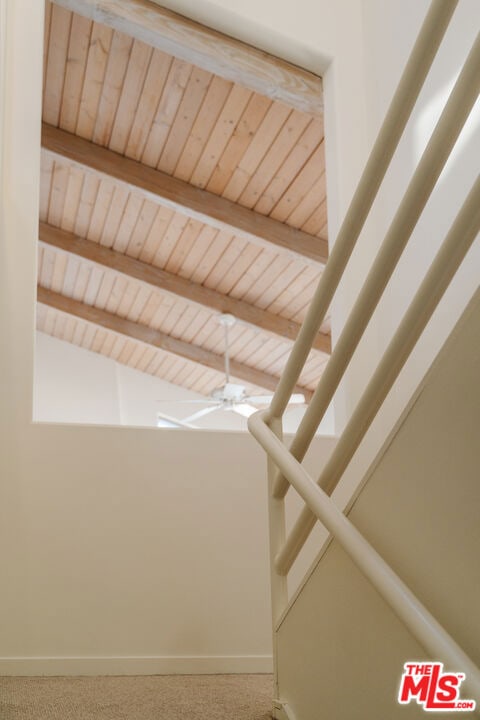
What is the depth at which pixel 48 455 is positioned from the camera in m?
2.53

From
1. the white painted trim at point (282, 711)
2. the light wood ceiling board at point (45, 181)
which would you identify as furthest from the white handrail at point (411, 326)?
the light wood ceiling board at point (45, 181)

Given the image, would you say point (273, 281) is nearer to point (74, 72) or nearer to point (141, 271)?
point (141, 271)

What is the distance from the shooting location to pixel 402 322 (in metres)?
1.29

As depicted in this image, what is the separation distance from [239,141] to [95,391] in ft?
15.9

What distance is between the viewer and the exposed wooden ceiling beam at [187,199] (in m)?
4.66

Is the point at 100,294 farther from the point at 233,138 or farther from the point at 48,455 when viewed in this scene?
the point at 48,455

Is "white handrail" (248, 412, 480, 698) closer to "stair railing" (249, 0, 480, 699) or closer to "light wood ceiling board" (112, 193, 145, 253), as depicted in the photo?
"stair railing" (249, 0, 480, 699)

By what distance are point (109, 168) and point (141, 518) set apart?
2748 millimetres

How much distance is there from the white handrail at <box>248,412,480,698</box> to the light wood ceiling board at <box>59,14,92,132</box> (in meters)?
2.73

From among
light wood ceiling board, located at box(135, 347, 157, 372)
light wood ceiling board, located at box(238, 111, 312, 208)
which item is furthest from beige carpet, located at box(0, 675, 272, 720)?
light wood ceiling board, located at box(135, 347, 157, 372)

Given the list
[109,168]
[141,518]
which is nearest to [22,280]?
[141,518]

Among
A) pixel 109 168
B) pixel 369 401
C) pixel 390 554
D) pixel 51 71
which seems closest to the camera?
pixel 390 554

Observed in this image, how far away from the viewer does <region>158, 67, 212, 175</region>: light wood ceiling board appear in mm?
3812

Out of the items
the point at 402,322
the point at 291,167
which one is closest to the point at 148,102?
the point at 291,167
